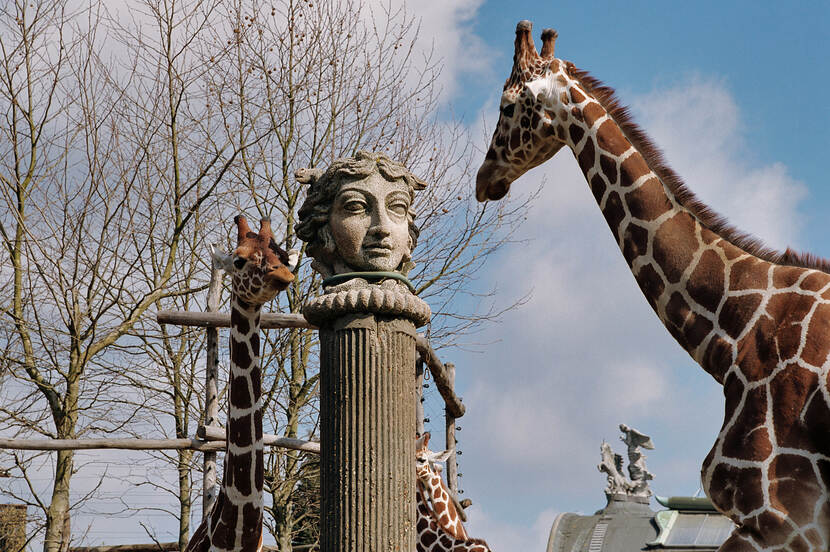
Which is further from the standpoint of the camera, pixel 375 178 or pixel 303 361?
pixel 303 361

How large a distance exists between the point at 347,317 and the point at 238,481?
1666mm

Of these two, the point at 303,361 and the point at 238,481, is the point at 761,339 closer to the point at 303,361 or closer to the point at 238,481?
the point at 238,481

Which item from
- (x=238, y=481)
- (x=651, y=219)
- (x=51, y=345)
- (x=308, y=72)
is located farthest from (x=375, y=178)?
(x=308, y=72)

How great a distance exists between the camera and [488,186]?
21.9 feet

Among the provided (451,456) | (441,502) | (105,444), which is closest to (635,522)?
(451,456)

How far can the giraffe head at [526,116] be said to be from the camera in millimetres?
6422

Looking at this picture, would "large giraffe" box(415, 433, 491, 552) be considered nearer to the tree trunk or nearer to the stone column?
the tree trunk

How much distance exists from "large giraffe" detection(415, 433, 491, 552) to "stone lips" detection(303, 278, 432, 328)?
421 centimetres

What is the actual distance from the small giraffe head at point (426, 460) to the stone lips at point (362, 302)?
5035mm

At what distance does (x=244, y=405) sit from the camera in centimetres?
730

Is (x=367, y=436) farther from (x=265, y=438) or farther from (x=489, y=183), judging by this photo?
(x=265, y=438)

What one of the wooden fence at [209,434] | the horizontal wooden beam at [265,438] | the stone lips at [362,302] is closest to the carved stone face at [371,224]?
the stone lips at [362,302]

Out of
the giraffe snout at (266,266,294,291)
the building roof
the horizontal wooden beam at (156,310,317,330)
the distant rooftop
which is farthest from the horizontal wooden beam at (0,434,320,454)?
the distant rooftop

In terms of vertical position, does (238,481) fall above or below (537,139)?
below
